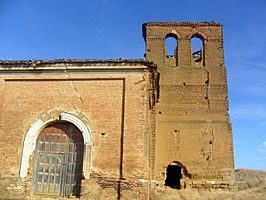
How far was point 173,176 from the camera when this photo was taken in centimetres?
2025

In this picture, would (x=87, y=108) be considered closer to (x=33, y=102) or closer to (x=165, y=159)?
(x=33, y=102)

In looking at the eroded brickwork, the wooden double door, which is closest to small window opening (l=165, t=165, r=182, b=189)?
the eroded brickwork

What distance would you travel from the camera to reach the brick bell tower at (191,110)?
18797 mm

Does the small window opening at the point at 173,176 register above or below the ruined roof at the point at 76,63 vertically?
below

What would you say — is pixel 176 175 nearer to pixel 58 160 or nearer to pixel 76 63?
pixel 58 160

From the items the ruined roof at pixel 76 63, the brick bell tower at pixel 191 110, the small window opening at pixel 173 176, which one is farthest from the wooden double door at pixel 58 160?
A: the small window opening at pixel 173 176

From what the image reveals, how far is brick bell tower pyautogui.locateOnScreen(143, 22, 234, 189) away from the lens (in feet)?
61.7

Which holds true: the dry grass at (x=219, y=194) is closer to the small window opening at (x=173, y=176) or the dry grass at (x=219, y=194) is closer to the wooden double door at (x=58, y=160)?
the small window opening at (x=173, y=176)

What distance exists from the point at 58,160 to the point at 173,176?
11285 millimetres

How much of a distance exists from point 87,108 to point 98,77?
1.19 metres

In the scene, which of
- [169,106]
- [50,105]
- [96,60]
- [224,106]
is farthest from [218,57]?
[50,105]

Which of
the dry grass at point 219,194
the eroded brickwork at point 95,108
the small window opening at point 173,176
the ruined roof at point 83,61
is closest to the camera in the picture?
the eroded brickwork at point 95,108

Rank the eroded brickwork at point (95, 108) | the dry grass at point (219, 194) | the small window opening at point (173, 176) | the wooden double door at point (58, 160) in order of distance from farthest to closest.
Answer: the small window opening at point (173, 176) < the dry grass at point (219, 194) < the wooden double door at point (58, 160) < the eroded brickwork at point (95, 108)

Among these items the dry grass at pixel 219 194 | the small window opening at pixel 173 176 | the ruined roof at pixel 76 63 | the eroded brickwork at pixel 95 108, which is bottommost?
the dry grass at pixel 219 194
